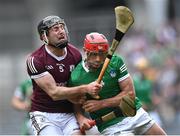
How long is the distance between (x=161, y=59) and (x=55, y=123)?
9.14 metres

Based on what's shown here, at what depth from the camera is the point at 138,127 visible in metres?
10.0

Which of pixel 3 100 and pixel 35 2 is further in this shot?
pixel 35 2

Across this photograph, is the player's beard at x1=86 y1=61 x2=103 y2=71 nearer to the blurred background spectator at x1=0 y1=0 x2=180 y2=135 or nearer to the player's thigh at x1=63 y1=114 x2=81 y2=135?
the player's thigh at x1=63 y1=114 x2=81 y2=135

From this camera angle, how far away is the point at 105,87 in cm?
977

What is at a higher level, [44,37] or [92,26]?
[44,37]

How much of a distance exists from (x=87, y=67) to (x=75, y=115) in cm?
62

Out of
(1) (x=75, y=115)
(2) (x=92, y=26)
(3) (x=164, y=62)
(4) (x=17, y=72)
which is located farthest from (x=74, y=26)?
(1) (x=75, y=115)

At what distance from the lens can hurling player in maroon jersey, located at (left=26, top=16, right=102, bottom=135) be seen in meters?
9.72

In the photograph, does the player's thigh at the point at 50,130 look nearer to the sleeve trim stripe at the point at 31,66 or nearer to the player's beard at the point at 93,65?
the sleeve trim stripe at the point at 31,66

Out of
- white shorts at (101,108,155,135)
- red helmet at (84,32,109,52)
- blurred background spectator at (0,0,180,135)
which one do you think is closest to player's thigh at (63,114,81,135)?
white shorts at (101,108,155,135)

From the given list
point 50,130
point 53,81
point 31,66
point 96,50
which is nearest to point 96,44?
point 96,50

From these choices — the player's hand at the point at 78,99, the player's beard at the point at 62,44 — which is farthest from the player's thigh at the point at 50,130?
the player's beard at the point at 62,44

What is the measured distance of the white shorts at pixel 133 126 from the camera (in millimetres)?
9859

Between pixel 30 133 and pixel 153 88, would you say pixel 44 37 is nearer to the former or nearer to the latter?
pixel 30 133
